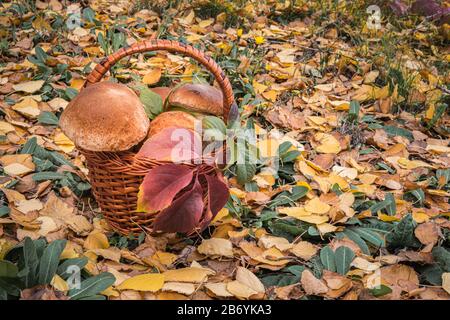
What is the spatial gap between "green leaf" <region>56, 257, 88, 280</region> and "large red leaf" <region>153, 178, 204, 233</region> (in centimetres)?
22

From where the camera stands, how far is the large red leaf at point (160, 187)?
134cm

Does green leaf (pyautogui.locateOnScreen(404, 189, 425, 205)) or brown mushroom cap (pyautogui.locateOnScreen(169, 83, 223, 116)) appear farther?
green leaf (pyautogui.locateOnScreen(404, 189, 425, 205))

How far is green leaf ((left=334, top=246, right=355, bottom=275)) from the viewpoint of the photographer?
4.77 feet

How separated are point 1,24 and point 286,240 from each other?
2142mm

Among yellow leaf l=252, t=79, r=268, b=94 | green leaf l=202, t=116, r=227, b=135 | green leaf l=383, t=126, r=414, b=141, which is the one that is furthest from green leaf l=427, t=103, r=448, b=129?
green leaf l=202, t=116, r=227, b=135

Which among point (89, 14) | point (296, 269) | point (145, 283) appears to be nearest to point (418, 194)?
point (296, 269)

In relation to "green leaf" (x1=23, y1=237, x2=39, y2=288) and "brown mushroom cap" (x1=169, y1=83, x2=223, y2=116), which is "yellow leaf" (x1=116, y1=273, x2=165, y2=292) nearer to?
"green leaf" (x1=23, y1=237, x2=39, y2=288)

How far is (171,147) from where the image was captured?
1.41 metres

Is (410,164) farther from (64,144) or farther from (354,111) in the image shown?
(64,144)

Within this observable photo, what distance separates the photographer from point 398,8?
3275mm

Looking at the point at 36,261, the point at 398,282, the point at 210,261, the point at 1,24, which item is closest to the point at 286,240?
the point at 210,261

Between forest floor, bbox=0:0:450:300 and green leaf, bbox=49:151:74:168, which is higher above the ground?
forest floor, bbox=0:0:450:300

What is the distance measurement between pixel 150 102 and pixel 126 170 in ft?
1.00
